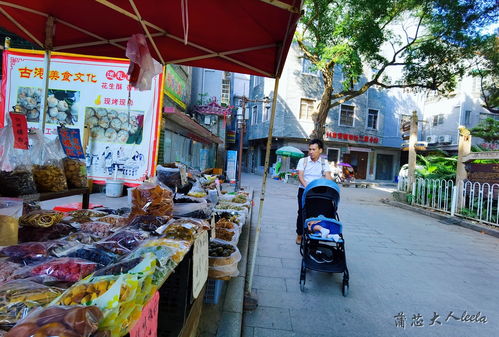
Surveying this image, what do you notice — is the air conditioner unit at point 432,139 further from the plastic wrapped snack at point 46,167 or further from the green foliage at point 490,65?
the plastic wrapped snack at point 46,167

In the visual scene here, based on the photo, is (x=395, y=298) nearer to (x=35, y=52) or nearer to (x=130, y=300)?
(x=130, y=300)

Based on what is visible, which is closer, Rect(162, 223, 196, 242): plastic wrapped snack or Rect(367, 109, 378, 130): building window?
Rect(162, 223, 196, 242): plastic wrapped snack

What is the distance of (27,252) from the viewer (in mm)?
1449

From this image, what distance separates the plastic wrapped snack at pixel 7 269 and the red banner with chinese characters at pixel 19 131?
103 cm

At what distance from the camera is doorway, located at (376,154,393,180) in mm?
29156

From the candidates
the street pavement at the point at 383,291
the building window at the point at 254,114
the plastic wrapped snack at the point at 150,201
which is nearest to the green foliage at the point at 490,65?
the street pavement at the point at 383,291

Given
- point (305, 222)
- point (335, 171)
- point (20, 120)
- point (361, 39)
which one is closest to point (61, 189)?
point (20, 120)

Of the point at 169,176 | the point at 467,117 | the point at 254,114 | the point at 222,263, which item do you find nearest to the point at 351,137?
the point at 467,117

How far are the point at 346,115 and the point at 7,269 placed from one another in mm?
27623

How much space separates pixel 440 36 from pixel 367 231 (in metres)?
10.9

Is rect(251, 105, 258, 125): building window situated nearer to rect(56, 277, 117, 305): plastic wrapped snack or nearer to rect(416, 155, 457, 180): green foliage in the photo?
rect(416, 155, 457, 180): green foliage

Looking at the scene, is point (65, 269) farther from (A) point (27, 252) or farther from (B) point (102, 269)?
(A) point (27, 252)

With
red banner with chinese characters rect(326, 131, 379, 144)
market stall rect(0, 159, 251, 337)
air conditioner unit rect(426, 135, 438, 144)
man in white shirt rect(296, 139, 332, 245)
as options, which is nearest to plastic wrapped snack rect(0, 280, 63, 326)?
market stall rect(0, 159, 251, 337)

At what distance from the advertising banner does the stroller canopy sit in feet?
15.0
